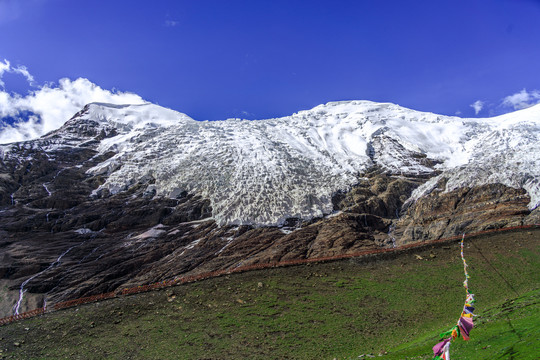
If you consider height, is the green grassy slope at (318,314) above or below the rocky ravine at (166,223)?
below

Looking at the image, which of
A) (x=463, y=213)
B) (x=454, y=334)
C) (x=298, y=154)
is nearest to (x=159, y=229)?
(x=298, y=154)

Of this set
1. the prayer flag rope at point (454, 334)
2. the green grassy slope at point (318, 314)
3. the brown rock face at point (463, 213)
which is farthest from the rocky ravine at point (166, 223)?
the prayer flag rope at point (454, 334)

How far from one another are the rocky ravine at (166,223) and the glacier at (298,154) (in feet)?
3.47

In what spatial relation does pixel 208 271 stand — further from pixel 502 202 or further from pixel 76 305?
pixel 502 202

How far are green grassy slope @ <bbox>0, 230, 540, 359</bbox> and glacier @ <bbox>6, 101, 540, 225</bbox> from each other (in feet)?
61.6

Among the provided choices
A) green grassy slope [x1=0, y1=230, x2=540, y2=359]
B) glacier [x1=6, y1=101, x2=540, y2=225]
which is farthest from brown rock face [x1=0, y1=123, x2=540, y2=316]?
green grassy slope [x1=0, y1=230, x2=540, y2=359]

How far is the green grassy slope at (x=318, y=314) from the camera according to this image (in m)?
26.4

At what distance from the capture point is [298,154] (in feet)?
258

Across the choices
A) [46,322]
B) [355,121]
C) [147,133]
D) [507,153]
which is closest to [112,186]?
[147,133]

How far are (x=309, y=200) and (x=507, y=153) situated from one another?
3509 centimetres

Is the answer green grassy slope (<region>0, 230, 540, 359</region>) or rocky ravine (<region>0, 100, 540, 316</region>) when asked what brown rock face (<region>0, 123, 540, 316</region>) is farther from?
green grassy slope (<region>0, 230, 540, 359</region>)

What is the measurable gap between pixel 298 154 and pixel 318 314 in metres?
49.7

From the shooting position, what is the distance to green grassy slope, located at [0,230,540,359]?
26.4 m

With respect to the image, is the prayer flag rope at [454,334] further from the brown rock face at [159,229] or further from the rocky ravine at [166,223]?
the rocky ravine at [166,223]
